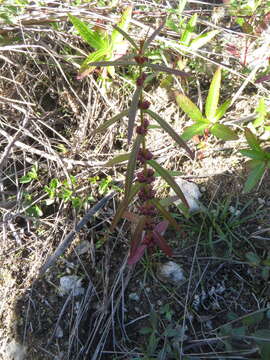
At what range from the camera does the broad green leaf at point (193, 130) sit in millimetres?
1402

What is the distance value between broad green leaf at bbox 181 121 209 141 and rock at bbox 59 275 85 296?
0.69 metres

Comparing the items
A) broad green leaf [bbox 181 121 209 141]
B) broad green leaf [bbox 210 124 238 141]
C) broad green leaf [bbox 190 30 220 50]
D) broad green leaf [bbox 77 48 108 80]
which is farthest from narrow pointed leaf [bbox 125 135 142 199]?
broad green leaf [bbox 190 30 220 50]

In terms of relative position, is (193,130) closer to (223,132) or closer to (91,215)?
(223,132)

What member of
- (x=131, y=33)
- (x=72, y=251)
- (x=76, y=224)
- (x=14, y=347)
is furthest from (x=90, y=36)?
(x=14, y=347)

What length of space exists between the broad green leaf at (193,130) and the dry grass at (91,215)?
→ 172 mm

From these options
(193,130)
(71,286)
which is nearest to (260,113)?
(193,130)

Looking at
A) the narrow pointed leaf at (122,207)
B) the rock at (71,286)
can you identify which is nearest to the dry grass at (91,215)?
the rock at (71,286)

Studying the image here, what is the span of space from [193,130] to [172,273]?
56 centimetres

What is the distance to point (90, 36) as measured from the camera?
5.03 ft

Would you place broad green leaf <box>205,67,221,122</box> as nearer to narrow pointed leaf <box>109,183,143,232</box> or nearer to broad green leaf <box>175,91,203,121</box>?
broad green leaf <box>175,91,203,121</box>

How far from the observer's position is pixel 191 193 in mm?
1456

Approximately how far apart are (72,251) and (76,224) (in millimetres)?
109

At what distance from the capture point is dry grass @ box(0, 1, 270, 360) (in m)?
1.25

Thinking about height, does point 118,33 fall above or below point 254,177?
above
